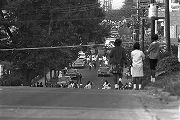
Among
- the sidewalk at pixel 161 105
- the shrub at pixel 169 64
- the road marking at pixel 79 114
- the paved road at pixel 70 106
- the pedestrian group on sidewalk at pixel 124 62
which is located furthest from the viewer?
the shrub at pixel 169 64

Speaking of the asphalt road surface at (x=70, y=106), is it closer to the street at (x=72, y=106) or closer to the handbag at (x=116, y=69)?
the street at (x=72, y=106)

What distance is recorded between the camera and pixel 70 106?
35.5 ft

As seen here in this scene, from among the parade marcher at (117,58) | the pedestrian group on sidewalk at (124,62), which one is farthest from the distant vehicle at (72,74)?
the parade marcher at (117,58)

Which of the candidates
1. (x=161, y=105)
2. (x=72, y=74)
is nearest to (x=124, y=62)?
(x=161, y=105)

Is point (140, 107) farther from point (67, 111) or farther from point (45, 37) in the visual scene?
point (45, 37)

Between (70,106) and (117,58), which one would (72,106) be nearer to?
(70,106)

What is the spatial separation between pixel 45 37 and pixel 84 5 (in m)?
8.65

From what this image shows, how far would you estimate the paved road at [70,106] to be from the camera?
31.0ft

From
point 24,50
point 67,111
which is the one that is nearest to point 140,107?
point 67,111

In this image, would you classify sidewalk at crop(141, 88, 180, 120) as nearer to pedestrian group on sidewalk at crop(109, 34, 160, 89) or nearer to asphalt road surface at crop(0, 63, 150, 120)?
asphalt road surface at crop(0, 63, 150, 120)

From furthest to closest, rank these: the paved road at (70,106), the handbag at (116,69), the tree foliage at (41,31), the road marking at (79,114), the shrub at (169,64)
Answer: the tree foliage at (41,31)
the shrub at (169,64)
the handbag at (116,69)
the paved road at (70,106)
the road marking at (79,114)

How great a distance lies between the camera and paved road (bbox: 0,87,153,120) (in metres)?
9.45

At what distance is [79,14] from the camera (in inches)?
1929

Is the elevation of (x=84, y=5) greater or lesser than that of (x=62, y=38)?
greater
